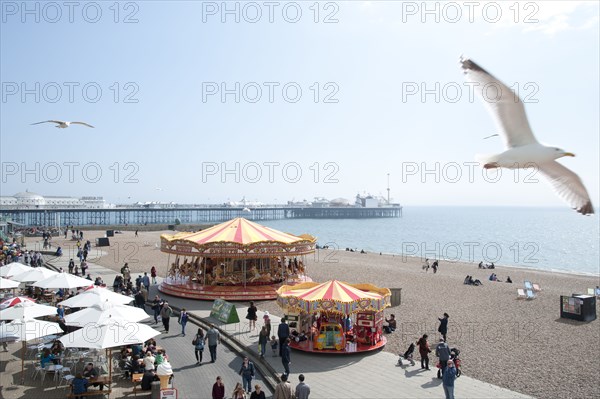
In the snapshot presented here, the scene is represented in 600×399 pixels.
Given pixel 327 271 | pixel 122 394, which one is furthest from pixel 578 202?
pixel 327 271

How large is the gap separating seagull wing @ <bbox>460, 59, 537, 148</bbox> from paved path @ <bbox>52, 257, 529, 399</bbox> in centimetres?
844

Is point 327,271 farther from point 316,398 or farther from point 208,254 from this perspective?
point 316,398

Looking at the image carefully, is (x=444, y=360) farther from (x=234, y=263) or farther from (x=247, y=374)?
(x=234, y=263)

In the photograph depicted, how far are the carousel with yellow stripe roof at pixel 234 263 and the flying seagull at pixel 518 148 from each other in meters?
19.4

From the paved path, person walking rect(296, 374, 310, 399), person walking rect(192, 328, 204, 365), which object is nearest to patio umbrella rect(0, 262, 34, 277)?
the paved path

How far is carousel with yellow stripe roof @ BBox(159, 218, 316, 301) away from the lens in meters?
22.2

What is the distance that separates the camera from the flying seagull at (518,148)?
307 centimetres

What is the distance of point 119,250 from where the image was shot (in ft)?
142

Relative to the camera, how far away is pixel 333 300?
1366 centimetres

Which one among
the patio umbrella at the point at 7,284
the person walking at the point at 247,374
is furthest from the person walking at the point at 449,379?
the patio umbrella at the point at 7,284

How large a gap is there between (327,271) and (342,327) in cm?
2026

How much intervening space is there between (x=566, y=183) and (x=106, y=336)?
32.7 feet

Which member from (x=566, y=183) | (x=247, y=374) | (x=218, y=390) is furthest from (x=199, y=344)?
(x=566, y=183)

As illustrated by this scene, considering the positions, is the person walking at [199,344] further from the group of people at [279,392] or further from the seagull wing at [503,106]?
the seagull wing at [503,106]
